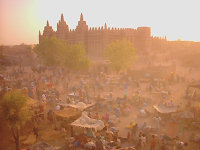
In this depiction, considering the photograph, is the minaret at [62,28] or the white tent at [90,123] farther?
the minaret at [62,28]

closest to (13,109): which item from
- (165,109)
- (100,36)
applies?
(165,109)

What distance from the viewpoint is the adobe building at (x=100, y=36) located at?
4203cm

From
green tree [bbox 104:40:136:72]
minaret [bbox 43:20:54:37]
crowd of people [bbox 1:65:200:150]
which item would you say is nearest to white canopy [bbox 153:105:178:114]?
crowd of people [bbox 1:65:200:150]

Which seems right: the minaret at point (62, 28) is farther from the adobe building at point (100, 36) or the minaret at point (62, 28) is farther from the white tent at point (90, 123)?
the white tent at point (90, 123)

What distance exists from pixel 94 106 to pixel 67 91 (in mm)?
7439

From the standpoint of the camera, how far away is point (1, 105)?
32.3 ft

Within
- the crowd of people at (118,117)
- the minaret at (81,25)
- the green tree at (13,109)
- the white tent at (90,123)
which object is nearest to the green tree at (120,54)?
the crowd of people at (118,117)

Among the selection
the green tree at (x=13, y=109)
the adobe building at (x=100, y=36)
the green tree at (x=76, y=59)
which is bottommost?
the green tree at (x=13, y=109)

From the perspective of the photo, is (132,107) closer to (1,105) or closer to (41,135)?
(41,135)

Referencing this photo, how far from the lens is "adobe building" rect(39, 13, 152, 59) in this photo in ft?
138

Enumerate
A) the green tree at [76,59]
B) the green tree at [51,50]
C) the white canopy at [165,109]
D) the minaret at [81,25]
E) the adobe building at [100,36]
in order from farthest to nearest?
the minaret at [81,25] < the adobe building at [100,36] < the green tree at [51,50] < the green tree at [76,59] < the white canopy at [165,109]

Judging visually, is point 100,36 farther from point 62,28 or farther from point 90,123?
point 90,123

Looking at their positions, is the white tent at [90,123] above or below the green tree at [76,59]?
below

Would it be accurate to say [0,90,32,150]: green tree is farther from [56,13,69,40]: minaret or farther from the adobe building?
[56,13,69,40]: minaret
